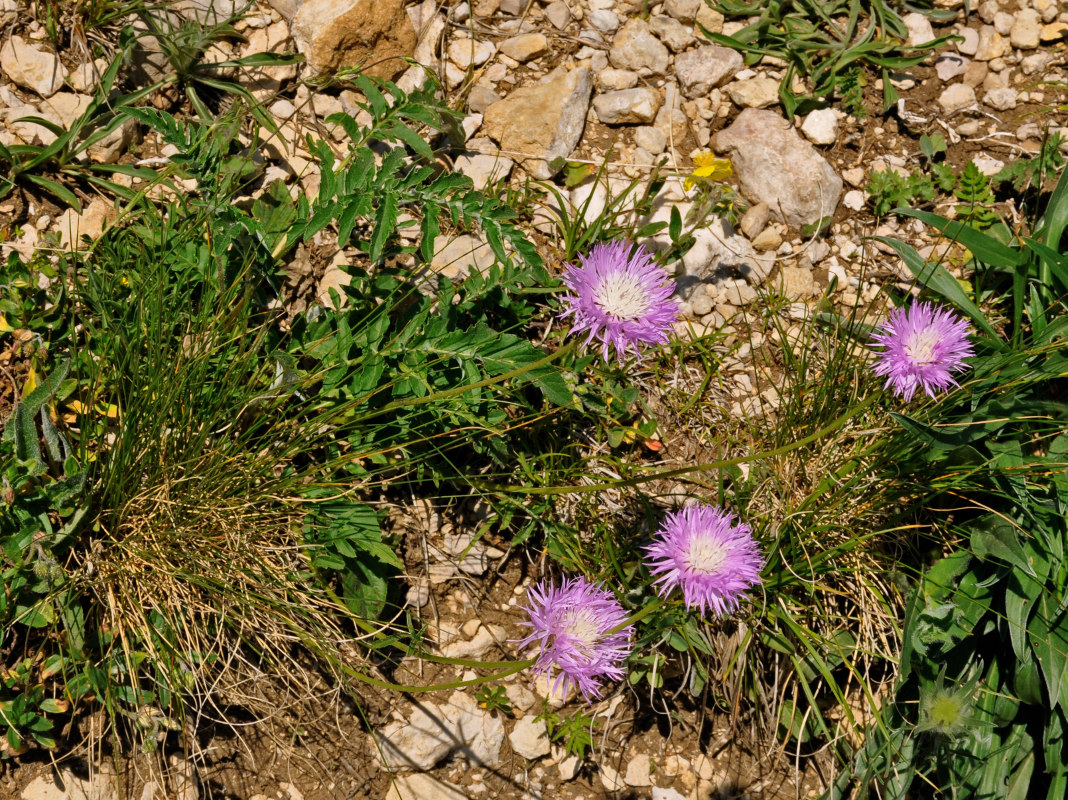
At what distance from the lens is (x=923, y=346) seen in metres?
2.65

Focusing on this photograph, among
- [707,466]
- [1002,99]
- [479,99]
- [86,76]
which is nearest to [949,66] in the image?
[1002,99]

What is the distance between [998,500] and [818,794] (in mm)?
1048

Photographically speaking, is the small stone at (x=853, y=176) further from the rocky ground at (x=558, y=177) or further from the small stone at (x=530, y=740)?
the small stone at (x=530, y=740)

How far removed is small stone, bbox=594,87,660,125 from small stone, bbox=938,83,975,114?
1128 millimetres

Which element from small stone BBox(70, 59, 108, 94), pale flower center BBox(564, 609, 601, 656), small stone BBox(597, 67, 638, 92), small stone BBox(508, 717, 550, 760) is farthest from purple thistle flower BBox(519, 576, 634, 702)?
small stone BBox(70, 59, 108, 94)

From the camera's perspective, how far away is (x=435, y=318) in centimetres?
266

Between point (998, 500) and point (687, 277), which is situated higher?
point (687, 277)

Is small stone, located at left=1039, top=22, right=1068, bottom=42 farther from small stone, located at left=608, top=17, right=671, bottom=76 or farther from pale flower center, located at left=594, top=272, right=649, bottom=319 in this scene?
pale flower center, located at left=594, top=272, right=649, bottom=319

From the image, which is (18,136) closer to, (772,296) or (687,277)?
(687,277)

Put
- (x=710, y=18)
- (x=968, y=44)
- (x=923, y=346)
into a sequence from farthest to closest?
1. (x=968, y=44)
2. (x=710, y=18)
3. (x=923, y=346)

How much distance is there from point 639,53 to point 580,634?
85.0 inches

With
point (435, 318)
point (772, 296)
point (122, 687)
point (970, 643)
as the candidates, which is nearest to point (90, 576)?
point (122, 687)

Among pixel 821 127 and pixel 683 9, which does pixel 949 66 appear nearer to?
pixel 821 127

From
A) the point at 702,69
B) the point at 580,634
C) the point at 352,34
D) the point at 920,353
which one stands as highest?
the point at 352,34
